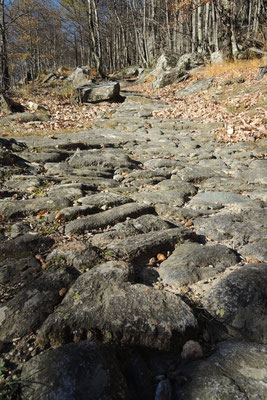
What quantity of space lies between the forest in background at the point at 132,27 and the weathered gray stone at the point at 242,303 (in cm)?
1214

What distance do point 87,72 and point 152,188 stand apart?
13456mm

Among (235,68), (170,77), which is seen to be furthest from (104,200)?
(170,77)

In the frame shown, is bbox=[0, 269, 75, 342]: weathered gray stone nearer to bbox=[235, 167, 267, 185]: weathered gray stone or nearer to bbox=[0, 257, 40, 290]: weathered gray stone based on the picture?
bbox=[0, 257, 40, 290]: weathered gray stone

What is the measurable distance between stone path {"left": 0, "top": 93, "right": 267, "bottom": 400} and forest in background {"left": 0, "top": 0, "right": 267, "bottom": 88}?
1043 centimetres

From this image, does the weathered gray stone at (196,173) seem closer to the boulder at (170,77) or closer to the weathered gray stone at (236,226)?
the weathered gray stone at (236,226)

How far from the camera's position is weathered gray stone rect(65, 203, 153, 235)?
249cm

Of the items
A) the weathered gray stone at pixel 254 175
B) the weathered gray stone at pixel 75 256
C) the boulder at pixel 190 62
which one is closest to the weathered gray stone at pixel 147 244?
the weathered gray stone at pixel 75 256

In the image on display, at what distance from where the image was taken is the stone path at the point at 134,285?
3.68 ft

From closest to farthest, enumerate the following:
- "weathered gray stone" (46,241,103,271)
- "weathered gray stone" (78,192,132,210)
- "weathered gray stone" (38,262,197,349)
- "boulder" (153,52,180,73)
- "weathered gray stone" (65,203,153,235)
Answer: "weathered gray stone" (38,262,197,349)
"weathered gray stone" (46,241,103,271)
"weathered gray stone" (65,203,153,235)
"weathered gray stone" (78,192,132,210)
"boulder" (153,52,180,73)

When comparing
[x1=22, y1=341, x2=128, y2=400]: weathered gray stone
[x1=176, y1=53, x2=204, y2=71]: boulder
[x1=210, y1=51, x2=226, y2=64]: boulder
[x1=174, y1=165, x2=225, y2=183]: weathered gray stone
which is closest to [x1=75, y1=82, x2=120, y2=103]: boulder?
[x1=176, y1=53, x2=204, y2=71]: boulder

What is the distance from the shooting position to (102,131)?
23.7 ft

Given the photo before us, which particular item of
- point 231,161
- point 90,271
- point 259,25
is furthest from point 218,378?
point 259,25

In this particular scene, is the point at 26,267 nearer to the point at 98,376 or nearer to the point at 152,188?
the point at 98,376

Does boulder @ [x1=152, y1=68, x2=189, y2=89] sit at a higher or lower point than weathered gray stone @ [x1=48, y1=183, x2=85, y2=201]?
higher
